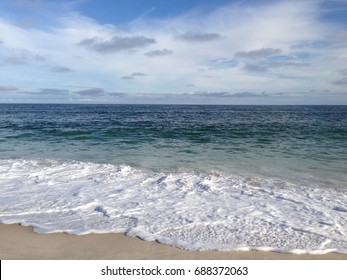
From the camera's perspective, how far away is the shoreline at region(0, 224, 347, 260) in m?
5.30

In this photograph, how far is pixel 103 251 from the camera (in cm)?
550

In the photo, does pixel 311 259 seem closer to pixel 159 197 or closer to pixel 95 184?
pixel 159 197

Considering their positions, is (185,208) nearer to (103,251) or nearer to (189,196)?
(189,196)

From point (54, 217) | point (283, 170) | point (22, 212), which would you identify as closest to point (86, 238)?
point (54, 217)

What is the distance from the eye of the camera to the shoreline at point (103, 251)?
17.4ft

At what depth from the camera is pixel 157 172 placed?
12055 millimetres

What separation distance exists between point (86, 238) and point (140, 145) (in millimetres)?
13348

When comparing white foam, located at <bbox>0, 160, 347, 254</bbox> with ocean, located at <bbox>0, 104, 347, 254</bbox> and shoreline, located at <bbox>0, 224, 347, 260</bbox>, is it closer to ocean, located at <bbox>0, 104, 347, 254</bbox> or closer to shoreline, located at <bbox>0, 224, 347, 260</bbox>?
ocean, located at <bbox>0, 104, 347, 254</bbox>

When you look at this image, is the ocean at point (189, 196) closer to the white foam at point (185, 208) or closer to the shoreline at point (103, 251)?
the white foam at point (185, 208)

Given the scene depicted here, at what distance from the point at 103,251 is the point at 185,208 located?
2786 mm

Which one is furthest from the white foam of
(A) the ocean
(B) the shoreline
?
(B) the shoreline

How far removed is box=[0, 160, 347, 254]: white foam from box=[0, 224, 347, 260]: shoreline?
21cm

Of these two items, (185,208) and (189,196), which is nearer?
(185,208)

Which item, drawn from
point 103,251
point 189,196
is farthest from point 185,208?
point 103,251
